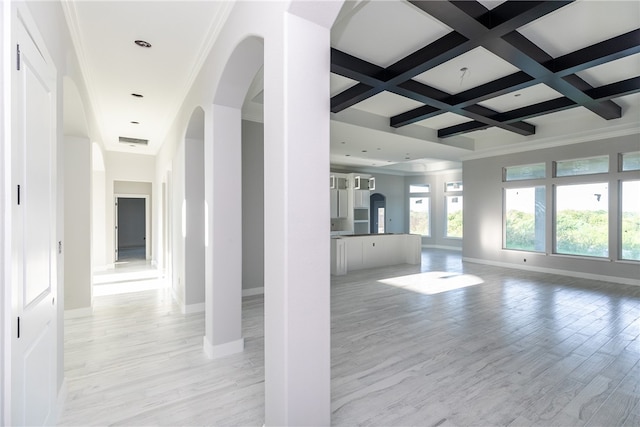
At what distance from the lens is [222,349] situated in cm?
307

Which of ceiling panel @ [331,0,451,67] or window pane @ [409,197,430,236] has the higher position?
ceiling panel @ [331,0,451,67]

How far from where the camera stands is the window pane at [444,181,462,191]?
460 inches

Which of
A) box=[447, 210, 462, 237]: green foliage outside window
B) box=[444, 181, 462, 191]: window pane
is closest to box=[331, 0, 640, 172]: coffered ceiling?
box=[444, 181, 462, 191]: window pane

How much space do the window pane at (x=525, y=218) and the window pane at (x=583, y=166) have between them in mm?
577

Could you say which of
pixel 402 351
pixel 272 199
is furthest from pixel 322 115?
pixel 402 351

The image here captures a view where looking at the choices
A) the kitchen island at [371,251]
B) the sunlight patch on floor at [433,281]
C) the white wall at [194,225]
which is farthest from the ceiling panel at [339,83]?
the sunlight patch on floor at [433,281]

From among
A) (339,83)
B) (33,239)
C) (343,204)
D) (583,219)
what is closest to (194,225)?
(33,239)

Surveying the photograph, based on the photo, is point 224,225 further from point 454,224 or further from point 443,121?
point 454,224

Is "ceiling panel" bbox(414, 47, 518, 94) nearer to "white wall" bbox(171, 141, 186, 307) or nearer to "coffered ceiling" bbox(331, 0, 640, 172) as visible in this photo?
"coffered ceiling" bbox(331, 0, 640, 172)

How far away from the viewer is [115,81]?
13.1ft

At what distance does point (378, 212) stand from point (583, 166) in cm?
715

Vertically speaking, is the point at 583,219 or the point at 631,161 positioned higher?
the point at 631,161

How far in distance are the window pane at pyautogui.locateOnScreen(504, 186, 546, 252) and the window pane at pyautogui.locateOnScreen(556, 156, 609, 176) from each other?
577 mm

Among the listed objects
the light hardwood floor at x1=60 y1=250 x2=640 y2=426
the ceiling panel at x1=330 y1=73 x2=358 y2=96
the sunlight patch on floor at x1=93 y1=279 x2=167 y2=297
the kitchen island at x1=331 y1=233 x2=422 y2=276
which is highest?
the ceiling panel at x1=330 y1=73 x2=358 y2=96
